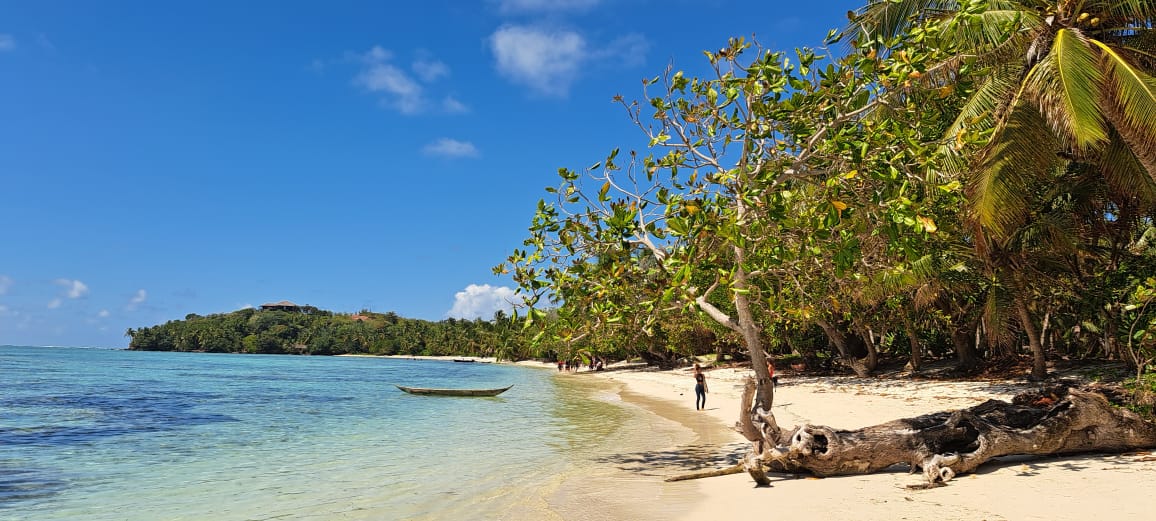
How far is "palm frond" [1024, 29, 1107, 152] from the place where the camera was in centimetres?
887

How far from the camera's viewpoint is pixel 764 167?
24.8 feet

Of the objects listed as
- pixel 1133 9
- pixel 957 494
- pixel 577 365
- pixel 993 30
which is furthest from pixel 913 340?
pixel 577 365

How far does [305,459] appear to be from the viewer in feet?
42.8

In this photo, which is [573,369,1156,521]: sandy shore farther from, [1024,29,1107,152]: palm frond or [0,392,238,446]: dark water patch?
[0,392,238,446]: dark water patch

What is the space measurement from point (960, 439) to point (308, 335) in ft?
517

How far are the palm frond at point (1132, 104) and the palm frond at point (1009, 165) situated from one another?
3.25 ft

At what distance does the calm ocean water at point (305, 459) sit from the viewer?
A: 28.9 feet

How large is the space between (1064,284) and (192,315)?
641 feet

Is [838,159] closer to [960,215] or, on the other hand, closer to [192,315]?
[960,215]

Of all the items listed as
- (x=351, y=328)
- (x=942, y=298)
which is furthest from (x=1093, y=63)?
(x=351, y=328)

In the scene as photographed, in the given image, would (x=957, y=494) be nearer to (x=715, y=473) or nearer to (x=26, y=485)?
(x=715, y=473)

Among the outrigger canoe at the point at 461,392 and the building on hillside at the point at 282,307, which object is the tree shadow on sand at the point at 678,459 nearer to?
the outrigger canoe at the point at 461,392

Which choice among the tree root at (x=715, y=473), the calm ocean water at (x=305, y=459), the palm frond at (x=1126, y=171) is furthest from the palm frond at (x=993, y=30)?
the calm ocean water at (x=305, y=459)

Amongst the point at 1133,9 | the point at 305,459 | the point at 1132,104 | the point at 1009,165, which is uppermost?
the point at 1133,9
